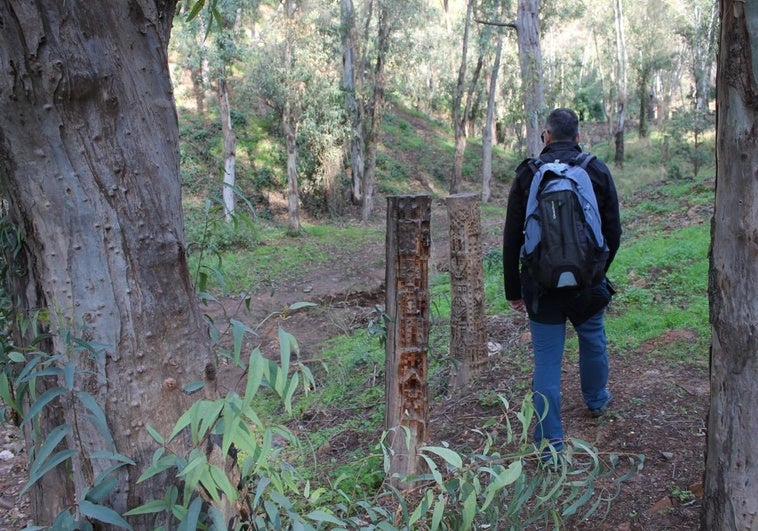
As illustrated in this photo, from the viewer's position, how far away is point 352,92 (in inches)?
810

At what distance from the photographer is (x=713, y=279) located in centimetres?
234

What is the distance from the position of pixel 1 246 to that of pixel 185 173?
1879cm

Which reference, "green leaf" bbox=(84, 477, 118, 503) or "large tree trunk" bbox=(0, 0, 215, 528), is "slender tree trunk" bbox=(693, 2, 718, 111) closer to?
"large tree trunk" bbox=(0, 0, 215, 528)

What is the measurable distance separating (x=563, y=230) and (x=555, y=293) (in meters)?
0.38

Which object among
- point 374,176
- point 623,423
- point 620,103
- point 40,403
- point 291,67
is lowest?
point 623,423

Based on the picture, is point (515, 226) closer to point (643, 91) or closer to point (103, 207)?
point (103, 207)

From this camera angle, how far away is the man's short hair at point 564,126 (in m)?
3.61

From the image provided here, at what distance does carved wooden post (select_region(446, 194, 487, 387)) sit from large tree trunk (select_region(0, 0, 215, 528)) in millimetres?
3405

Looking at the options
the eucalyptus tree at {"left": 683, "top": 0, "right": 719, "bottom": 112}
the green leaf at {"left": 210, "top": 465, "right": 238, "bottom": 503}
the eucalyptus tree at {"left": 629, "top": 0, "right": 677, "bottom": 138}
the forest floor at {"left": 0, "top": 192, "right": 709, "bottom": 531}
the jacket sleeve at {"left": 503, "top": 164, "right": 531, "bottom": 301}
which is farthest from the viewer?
the eucalyptus tree at {"left": 629, "top": 0, "right": 677, "bottom": 138}

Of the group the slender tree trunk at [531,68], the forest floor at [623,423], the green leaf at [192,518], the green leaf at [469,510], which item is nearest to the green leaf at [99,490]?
the green leaf at [192,518]

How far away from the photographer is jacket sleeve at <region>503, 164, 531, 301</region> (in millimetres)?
3578

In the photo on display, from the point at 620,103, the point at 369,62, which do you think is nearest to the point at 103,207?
the point at 369,62

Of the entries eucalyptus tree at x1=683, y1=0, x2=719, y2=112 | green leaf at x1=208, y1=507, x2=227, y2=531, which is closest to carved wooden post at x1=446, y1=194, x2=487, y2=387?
green leaf at x1=208, y1=507, x2=227, y2=531

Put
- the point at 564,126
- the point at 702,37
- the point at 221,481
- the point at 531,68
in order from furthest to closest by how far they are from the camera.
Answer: the point at 702,37 < the point at 531,68 < the point at 564,126 < the point at 221,481
